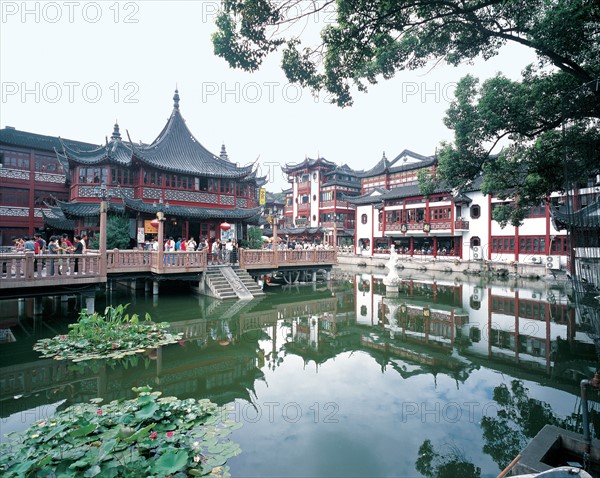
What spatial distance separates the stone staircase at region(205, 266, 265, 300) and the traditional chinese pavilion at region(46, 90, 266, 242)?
355cm

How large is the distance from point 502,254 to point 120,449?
30.3 metres

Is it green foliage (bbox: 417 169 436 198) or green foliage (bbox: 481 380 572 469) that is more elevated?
green foliage (bbox: 417 169 436 198)

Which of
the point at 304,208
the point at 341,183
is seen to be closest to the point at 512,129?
the point at 341,183

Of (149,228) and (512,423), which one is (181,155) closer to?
(149,228)

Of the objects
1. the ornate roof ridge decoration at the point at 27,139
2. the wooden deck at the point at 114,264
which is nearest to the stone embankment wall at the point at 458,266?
the wooden deck at the point at 114,264

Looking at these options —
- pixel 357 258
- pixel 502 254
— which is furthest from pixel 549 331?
pixel 357 258

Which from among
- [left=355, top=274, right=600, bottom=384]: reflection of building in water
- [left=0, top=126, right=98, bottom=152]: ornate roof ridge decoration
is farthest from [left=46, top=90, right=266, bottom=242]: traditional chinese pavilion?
[left=355, top=274, right=600, bottom=384]: reflection of building in water

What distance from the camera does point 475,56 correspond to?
346 inches

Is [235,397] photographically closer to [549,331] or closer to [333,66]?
[333,66]

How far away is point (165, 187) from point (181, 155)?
2839mm

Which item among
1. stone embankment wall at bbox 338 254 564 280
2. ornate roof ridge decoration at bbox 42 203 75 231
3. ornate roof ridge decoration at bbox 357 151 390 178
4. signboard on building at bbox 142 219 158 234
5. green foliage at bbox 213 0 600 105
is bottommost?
stone embankment wall at bbox 338 254 564 280

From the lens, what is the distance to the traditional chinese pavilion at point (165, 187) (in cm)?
1831

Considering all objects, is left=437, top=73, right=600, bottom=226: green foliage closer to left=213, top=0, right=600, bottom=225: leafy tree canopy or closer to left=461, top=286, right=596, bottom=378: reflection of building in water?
left=213, top=0, right=600, bottom=225: leafy tree canopy

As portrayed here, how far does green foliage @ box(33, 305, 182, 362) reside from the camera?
7.67m
